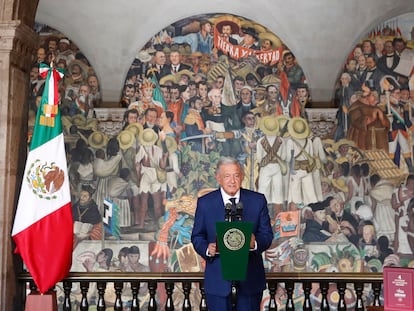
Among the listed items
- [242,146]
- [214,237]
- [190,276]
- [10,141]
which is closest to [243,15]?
[242,146]

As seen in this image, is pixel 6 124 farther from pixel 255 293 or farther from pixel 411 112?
pixel 411 112

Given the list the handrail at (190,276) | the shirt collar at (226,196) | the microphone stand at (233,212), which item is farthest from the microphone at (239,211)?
the handrail at (190,276)

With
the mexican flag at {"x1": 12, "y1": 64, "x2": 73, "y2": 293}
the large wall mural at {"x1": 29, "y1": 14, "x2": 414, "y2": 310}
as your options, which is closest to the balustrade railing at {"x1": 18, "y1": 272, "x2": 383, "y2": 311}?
the mexican flag at {"x1": 12, "y1": 64, "x2": 73, "y2": 293}

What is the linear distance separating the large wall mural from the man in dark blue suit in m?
6.29

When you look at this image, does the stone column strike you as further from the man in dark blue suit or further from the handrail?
the man in dark blue suit

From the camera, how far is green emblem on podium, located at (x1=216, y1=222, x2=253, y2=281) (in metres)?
4.54

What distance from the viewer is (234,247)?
4.55 metres

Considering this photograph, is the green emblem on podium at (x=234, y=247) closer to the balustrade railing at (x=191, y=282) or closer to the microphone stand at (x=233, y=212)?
the microphone stand at (x=233, y=212)

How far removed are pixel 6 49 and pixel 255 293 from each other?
3.15m

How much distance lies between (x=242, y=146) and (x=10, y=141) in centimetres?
603

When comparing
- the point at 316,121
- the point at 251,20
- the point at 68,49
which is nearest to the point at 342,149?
the point at 316,121

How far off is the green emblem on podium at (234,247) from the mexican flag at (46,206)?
1813 millimetres

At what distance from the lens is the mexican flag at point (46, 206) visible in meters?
5.70

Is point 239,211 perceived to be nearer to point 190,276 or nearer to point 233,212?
point 233,212
